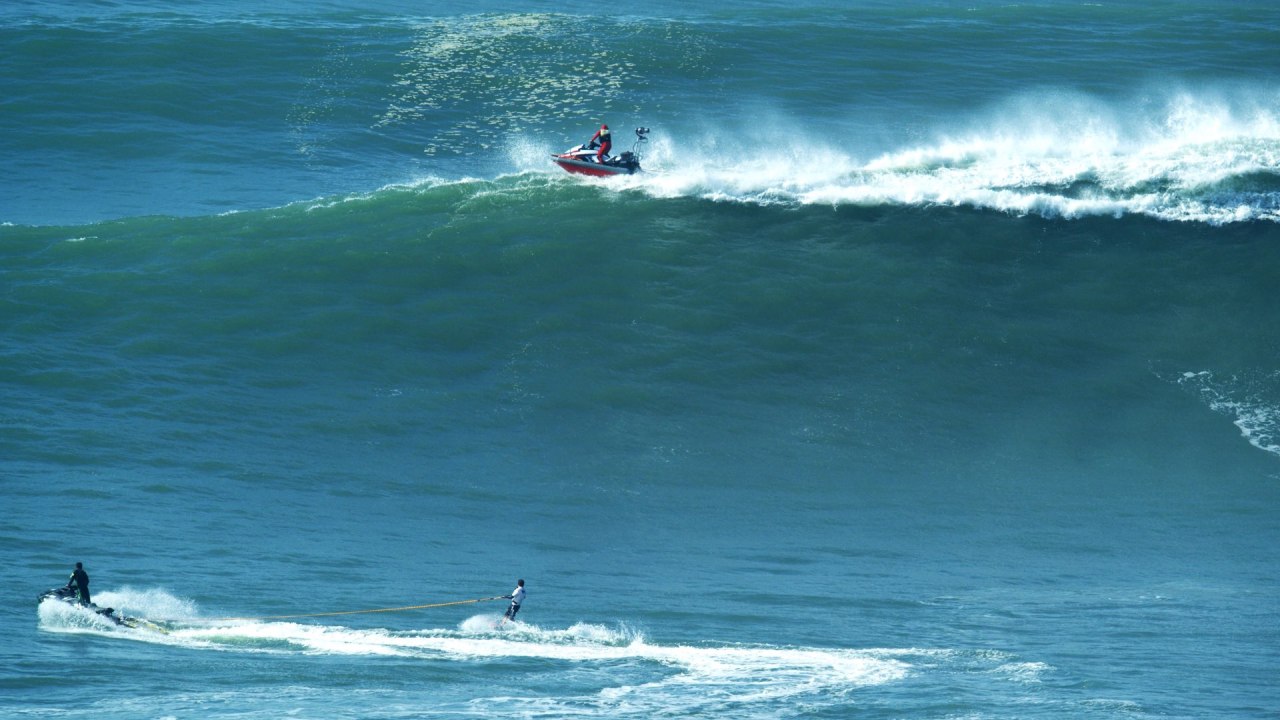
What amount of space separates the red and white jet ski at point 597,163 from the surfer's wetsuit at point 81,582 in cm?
2096

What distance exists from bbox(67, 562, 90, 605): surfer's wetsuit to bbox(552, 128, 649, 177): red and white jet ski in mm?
20958

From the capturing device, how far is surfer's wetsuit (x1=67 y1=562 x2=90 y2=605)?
78.8ft

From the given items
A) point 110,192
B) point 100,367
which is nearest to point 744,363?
point 100,367

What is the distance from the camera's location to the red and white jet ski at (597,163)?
41531 mm

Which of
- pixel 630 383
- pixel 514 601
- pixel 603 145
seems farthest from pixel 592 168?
pixel 514 601

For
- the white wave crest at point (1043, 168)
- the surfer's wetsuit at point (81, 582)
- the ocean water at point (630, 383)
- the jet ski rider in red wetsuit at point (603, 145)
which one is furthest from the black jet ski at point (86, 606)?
the jet ski rider in red wetsuit at point (603, 145)

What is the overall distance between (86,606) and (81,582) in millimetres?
398

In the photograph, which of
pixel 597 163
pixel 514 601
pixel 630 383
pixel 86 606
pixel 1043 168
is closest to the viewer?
pixel 86 606

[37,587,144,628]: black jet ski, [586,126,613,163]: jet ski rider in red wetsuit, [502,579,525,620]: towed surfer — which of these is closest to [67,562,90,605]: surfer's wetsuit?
[37,587,144,628]: black jet ski

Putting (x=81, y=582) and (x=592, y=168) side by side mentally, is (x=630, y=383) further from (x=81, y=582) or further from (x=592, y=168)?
(x=81, y=582)

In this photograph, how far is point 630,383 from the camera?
33.2 metres

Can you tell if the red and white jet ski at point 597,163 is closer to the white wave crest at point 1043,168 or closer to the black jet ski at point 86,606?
the white wave crest at point 1043,168

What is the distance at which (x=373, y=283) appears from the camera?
36219 millimetres

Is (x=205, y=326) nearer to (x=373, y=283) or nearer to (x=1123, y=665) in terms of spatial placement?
(x=373, y=283)
